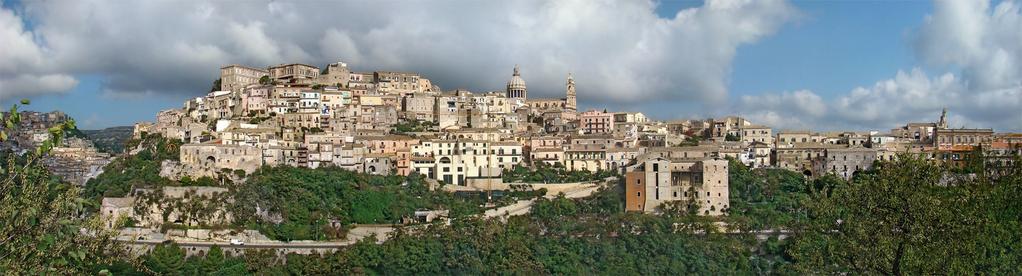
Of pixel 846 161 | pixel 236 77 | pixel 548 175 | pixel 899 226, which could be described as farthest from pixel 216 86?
pixel 899 226

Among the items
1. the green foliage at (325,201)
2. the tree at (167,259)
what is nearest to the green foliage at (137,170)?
the tree at (167,259)

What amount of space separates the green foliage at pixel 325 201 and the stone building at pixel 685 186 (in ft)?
21.6

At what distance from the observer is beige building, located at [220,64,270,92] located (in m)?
54.7

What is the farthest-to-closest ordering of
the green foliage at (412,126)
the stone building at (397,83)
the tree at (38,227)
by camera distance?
the stone building at (397,83)
the green foliage at (412,126)
the tree at (38,227)

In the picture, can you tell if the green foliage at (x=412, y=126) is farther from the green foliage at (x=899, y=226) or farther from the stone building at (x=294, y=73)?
the green foliage at (x=899, y=226)

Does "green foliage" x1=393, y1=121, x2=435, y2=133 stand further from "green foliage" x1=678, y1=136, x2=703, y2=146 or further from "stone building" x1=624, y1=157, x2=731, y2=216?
"stone building" x1=624, y1=157, x2=731, y2=216

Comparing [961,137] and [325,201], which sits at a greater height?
[961,137]

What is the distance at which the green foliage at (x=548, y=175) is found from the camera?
41281 millimetres

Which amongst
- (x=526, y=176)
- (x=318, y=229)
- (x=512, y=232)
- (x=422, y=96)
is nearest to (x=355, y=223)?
(x=318, y=229)

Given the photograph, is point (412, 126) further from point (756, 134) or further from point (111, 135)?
point (111, 135)

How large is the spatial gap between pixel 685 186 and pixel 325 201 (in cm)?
1373

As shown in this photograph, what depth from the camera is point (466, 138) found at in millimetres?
43688

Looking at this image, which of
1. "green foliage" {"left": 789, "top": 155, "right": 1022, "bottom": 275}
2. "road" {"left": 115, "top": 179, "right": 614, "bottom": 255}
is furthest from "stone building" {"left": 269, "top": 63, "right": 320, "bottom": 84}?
"green foliage" {"left": 789, "top": 155, "right": 1022, "bottom": 275}

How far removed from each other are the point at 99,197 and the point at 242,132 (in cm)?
783
